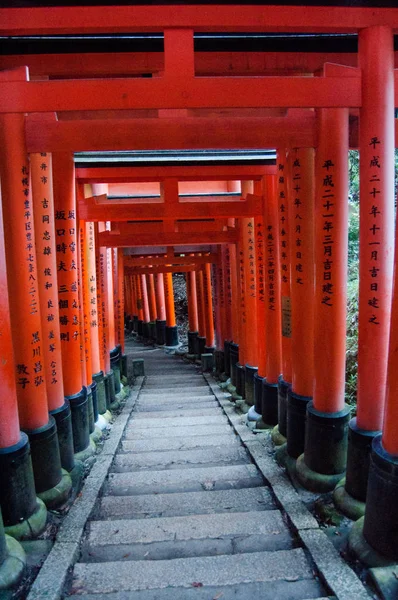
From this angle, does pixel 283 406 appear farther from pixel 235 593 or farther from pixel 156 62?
pixel 156 62

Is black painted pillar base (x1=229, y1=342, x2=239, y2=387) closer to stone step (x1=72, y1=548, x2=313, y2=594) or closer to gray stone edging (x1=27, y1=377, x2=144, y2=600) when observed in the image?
gray stone edging (x1=27, y1=377, x2=144, y2=600)

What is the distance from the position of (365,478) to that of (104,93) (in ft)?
11.7

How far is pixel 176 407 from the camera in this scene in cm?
872

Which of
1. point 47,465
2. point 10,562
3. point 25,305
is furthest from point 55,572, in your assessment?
point 25,305

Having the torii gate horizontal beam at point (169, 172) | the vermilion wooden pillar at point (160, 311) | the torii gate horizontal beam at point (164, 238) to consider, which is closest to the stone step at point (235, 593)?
the torii gate horizontal beam at point (169, 172)

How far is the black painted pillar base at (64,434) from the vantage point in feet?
14.5

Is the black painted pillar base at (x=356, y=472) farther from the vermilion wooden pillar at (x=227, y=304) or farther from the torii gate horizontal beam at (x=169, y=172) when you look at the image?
the vermilion wooden pillar at (x=227, y=304)

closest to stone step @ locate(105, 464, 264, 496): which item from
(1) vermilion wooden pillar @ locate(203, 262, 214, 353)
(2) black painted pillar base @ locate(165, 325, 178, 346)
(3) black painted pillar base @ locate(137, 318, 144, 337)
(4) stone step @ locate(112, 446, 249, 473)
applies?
(4) stone step @ locate(112, 446, 249, 473)

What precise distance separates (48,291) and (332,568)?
331 centimetres

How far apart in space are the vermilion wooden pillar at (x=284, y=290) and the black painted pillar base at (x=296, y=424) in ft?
1.56

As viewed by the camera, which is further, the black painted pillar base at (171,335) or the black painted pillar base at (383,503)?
the black painted pillar base at (171,335)

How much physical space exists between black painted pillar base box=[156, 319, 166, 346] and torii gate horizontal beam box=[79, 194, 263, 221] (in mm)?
14281

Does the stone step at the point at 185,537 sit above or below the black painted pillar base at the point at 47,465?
below

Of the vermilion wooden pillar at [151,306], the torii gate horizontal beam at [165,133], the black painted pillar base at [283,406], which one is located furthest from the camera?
the vermilion wooden pillar at [151,306]
